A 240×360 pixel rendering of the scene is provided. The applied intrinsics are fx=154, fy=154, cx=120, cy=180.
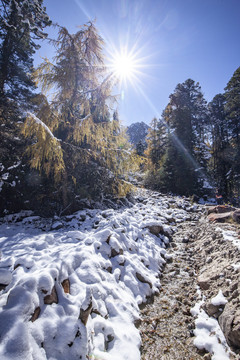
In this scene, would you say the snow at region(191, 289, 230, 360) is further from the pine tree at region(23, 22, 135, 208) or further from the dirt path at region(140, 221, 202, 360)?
the pine tree at region(23, 22, 135, 208)

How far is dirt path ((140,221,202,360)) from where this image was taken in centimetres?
225

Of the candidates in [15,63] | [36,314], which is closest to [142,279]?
[36,314]

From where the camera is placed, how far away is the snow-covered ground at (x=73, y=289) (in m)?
1.66

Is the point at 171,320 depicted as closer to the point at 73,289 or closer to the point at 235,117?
the point at 73,289

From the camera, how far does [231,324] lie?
2221 millimetres

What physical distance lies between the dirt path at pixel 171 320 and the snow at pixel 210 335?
0.39 feet

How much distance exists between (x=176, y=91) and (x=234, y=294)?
23.9 m

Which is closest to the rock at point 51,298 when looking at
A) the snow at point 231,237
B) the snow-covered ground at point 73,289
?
the snow-covered ground at point 73,289

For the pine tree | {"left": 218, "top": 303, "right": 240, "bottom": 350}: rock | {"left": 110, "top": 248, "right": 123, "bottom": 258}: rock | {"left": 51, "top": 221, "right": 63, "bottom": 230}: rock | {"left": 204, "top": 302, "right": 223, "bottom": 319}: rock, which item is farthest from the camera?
the pine tree

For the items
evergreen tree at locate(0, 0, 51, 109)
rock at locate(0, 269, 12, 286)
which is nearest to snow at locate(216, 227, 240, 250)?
rock at locate(0, 269, 12, 286)

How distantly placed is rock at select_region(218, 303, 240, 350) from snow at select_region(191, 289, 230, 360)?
98 mm

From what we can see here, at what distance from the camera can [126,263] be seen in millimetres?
3791

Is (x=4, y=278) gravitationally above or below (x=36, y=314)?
above

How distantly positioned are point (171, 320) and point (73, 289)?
6.20 feet
